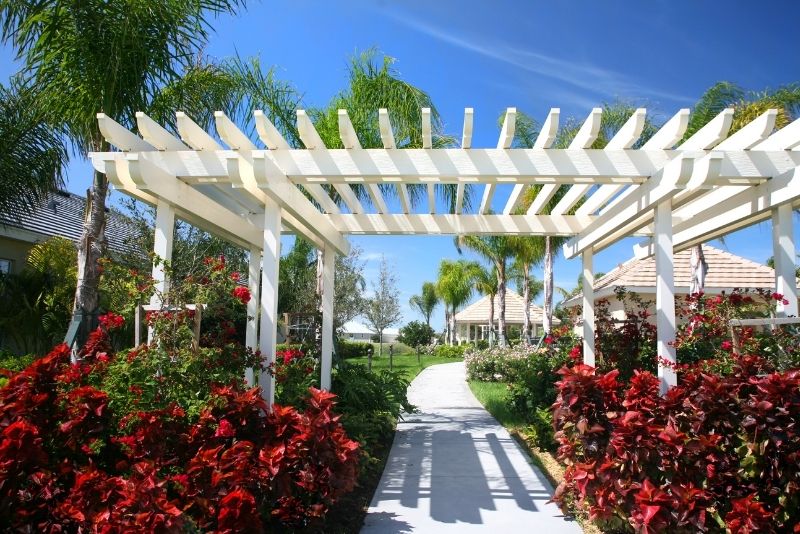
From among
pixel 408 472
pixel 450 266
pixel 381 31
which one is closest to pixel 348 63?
pixel 381 31

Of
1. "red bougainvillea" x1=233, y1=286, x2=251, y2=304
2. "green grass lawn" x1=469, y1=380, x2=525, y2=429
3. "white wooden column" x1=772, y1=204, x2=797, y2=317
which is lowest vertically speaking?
"green grass lawn" x1=469, y1=380, x2=525, y2=429

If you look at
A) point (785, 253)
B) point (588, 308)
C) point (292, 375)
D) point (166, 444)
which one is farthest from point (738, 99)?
point (166, 444)

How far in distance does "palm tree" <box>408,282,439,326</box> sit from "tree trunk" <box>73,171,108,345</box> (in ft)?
148

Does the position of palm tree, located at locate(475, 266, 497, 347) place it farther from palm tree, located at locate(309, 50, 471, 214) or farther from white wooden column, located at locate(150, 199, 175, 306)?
white wooden column, located at locate(150, 199, 175, 306)

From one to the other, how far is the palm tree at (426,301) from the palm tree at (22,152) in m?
43.1

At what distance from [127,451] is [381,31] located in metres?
8.94

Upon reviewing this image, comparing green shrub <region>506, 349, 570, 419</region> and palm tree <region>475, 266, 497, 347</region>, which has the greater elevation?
palm tree <region>475, 266, 497, 347</region>

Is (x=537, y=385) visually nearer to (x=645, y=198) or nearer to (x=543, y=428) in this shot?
(x=543, y=428)

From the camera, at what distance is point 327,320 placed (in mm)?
7305

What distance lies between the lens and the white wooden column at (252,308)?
5598mm

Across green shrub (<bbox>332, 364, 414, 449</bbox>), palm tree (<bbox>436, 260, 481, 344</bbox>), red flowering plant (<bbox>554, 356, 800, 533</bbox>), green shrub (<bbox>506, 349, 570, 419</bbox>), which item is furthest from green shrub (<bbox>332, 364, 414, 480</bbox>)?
palm tree (<bbox>436, 260, 481, 344</bbox>)

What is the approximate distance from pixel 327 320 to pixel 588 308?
10.7 ft

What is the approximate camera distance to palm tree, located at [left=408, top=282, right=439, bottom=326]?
54.9m

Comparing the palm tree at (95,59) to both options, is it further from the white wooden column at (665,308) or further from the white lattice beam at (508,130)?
the white wooden column at (665,308)
